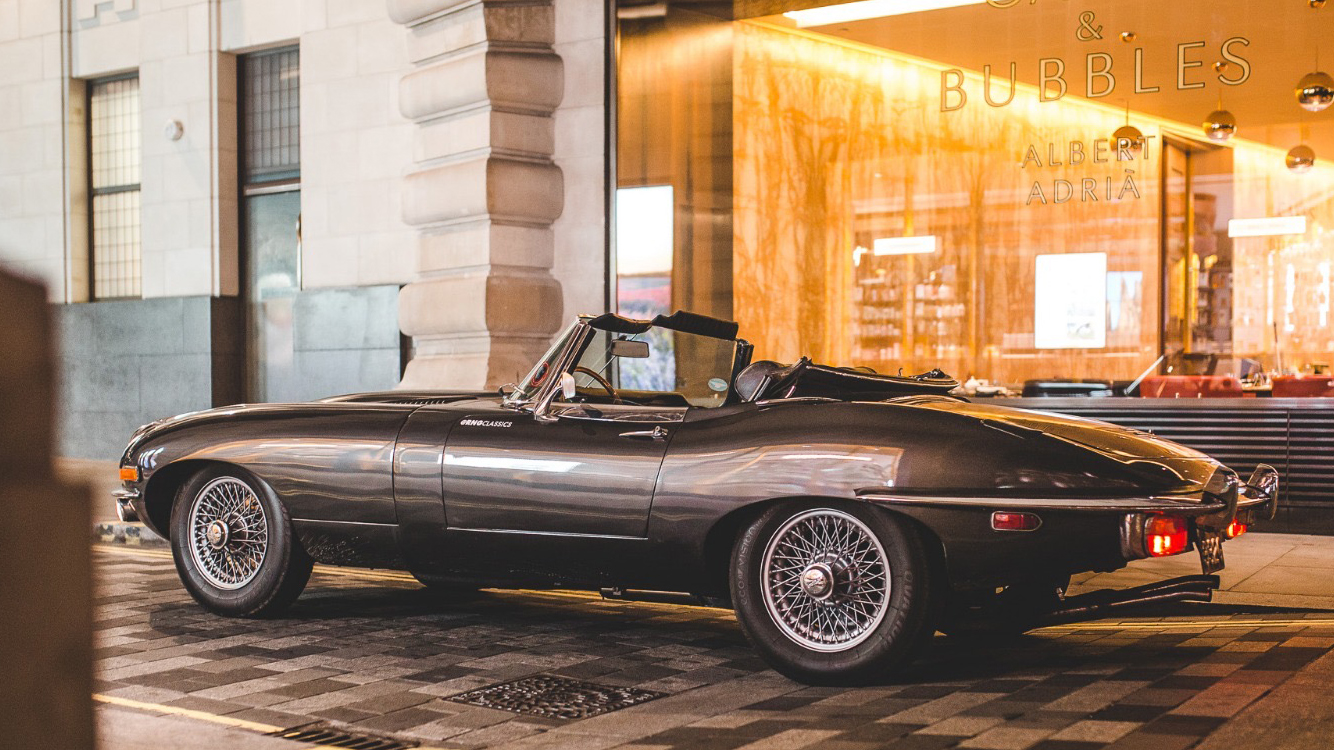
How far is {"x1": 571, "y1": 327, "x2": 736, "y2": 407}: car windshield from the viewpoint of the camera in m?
5.77

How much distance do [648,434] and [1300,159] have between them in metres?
8.16

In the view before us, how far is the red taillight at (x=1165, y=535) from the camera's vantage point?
4.35 m

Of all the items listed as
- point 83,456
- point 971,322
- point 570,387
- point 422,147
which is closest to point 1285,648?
point 570,387

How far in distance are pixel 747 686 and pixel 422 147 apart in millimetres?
8802

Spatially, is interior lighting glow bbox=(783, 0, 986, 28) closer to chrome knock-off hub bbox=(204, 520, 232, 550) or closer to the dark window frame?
chrome knock-off hub bbox=(204, 520, 232, 550)

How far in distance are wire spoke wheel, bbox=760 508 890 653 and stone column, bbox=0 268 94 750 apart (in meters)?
3.14

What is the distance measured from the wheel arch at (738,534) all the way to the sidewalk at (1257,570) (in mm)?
1990

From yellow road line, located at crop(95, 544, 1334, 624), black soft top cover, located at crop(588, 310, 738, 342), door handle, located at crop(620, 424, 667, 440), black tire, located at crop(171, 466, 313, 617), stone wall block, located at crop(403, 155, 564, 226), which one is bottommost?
yellow road line, located at crop(95, 544, 1334, 624)

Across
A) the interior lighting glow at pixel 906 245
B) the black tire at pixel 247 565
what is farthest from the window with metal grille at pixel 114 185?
the black tire at pixel 247 565

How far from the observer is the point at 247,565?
20.1ft

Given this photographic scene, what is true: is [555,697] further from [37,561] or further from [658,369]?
[37,561]

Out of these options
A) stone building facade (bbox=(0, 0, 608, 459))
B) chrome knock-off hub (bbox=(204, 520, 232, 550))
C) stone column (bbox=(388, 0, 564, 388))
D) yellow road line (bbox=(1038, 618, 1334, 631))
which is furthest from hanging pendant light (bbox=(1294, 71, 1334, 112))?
chrome knock-off hub (bbox=(204, 520, 232, 550))

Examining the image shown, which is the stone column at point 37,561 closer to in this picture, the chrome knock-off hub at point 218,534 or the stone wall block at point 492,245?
the chrome knock-off hub at point 218,534

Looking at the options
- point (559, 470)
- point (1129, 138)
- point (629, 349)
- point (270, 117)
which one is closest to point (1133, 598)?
point (559, 470)
